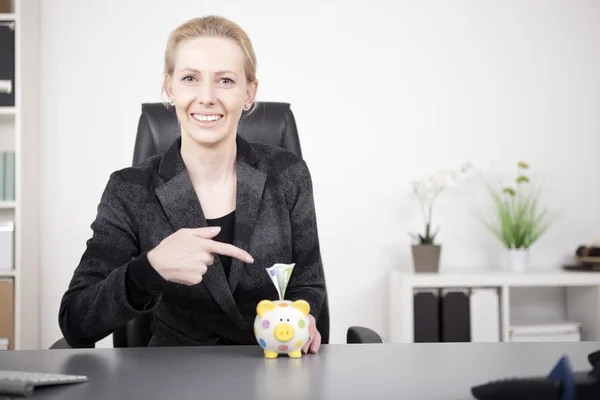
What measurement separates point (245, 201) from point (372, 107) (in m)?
1.98

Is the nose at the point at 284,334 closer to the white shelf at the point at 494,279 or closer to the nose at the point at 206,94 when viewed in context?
the nose at the point at 206,94

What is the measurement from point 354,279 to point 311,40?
3.85 feet

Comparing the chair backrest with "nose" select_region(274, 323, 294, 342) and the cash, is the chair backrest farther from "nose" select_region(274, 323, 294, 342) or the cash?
"nose" select_region(274, 323, 294, 342)

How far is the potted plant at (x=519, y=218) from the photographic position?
10.6ft

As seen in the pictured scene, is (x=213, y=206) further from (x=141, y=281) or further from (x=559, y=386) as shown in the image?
(x=559, y=386)

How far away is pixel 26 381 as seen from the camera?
0.78m

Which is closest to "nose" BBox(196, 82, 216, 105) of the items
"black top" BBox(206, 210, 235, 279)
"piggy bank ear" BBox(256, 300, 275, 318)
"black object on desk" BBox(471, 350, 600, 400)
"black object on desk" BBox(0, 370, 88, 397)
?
"black top" BBox(206, 210, 235, 279)

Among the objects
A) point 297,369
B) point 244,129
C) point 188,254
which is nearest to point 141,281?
point 188,254

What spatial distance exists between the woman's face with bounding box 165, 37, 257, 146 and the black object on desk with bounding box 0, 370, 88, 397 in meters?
0.80

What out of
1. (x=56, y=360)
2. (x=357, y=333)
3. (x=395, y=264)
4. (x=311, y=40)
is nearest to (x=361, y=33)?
(x=311, y=40)

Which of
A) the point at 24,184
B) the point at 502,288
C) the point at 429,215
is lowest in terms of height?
the point at 502,288

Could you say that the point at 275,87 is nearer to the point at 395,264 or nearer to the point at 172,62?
the point at 395,264

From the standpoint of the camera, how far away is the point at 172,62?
1.59 m

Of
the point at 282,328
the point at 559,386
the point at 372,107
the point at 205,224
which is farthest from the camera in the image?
the point at 372,107
